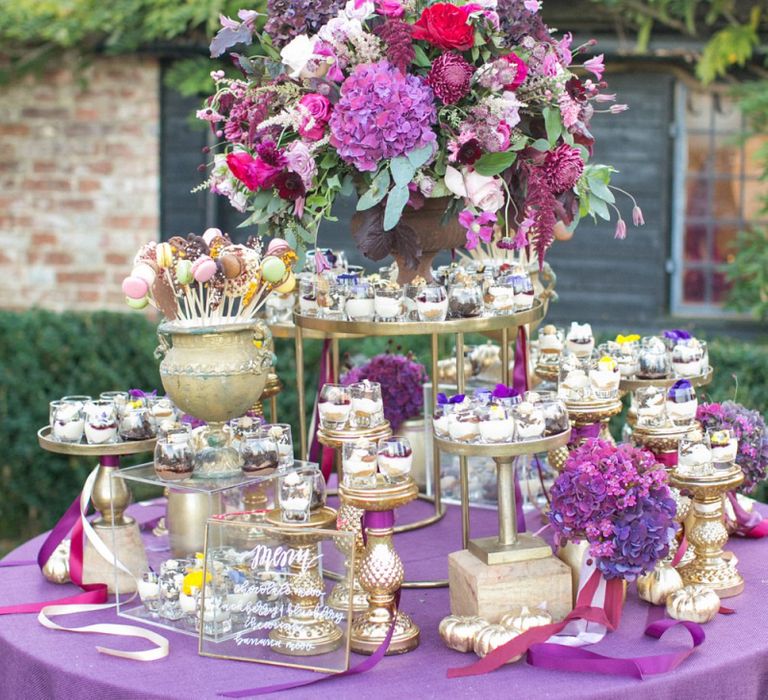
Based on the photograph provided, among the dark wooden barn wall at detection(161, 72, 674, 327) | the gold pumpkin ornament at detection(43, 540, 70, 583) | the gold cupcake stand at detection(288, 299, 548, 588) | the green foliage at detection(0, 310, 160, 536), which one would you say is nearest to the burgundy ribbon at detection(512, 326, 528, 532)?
the gold cupcake stand at detection(288, 299, 548, 588)

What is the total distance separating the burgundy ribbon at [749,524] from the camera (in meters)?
2.89

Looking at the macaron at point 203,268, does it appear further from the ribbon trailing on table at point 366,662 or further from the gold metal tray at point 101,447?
the ribbon trailing on table at point 366,662

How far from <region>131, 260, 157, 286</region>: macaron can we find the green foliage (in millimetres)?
2989

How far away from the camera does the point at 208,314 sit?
249cm

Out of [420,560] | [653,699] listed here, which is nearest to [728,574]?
[653,699]

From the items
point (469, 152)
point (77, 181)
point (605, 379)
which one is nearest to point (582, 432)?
point (605, 379)

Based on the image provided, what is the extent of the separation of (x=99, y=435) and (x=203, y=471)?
0.29 m

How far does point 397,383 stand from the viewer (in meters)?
3.24

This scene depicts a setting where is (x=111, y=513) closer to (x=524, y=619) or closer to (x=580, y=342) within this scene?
(x=524, y=619)

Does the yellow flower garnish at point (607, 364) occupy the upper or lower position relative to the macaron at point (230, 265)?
lower

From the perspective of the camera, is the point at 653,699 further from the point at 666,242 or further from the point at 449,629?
the point at 666,242

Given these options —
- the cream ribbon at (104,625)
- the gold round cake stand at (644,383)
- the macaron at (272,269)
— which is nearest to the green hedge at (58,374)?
the gold round cake stand at (644,383)

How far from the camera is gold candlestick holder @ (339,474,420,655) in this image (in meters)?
2.22

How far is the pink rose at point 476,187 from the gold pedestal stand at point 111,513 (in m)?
0.88
